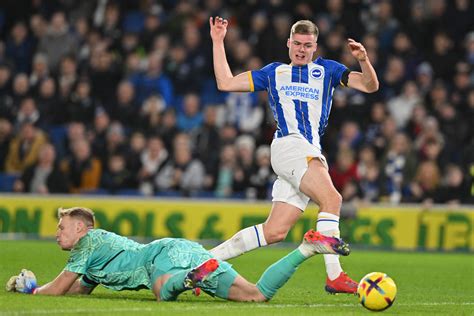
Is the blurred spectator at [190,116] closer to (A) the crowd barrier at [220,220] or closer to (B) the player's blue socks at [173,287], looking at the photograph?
(A) the crowd barrier at [220,220]

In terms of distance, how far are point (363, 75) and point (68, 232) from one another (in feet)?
8.81

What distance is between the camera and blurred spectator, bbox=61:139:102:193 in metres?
19.9

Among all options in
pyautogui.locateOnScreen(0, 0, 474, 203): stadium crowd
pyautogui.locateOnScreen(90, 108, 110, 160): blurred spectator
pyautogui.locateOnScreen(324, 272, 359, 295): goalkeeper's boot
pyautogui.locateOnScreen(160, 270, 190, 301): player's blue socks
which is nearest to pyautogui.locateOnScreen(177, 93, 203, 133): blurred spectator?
pyautogui.locateOnScreen(0, 0, 474, 203): stadium crowd

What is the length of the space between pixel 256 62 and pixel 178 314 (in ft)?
40.6

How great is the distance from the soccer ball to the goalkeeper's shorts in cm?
98

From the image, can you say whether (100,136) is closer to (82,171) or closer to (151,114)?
(82,171)

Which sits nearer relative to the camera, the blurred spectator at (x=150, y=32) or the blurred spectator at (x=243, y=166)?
the blurred spectator at (x=243, y=166)

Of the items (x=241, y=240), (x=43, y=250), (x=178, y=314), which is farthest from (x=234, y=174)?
(x=178, y=314)

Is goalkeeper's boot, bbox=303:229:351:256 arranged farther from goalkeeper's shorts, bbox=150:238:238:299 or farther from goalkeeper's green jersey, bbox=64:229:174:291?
goalkeeper's green jersey, bbox=64:229:174:291

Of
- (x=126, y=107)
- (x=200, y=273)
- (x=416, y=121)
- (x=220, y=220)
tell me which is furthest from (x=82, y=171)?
(x=200, y=273)

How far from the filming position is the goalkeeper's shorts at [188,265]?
→ 8625 mm

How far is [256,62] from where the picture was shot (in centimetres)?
1994

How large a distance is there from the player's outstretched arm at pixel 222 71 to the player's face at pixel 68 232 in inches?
64.1

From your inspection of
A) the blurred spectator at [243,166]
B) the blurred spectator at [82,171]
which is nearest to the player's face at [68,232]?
the blurred spectator at [243,166]
